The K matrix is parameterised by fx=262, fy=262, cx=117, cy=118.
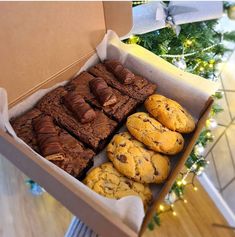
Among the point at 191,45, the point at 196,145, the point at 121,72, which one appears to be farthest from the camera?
the point at 196,145

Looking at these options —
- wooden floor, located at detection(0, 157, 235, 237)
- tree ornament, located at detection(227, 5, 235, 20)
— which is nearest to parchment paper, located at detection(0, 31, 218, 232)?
tree ornament, located at detection(227, 5, 235, 20)

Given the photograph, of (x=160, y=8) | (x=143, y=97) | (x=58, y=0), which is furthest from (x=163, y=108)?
(x=58, y=0)

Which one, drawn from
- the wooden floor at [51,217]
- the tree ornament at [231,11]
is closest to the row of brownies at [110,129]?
the tree ornament at [231,11]

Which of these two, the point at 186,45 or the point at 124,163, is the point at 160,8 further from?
the point at 124,163

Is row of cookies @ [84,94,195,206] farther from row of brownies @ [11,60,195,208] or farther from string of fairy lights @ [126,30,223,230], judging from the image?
string of fairy lights @ [126,30,223,230]

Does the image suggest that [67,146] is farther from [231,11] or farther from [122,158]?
[231,11]

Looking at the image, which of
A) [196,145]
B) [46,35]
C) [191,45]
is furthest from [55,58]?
[196,145]
